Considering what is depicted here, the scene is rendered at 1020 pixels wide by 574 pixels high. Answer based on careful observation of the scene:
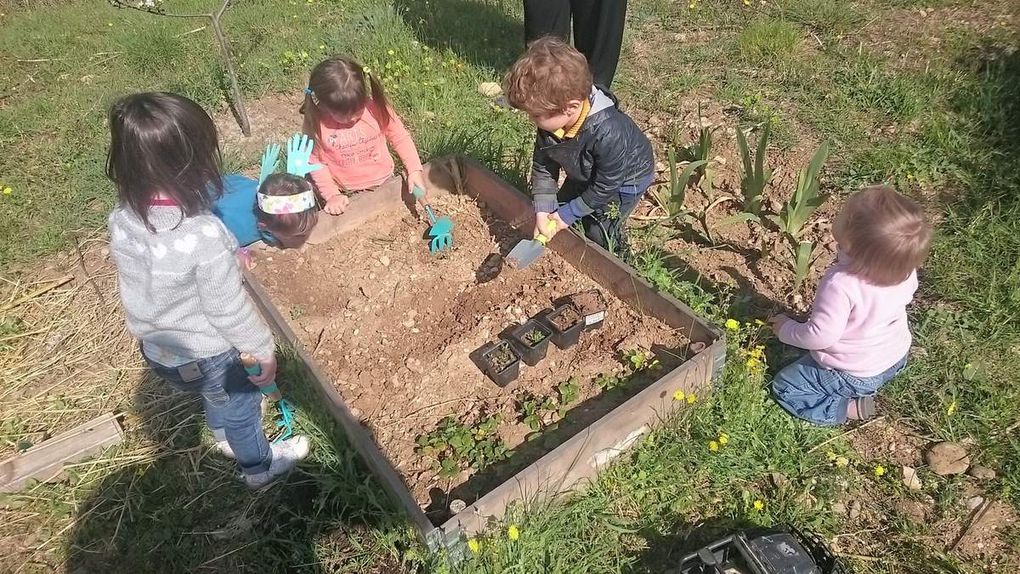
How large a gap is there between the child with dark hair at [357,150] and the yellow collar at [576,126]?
0.96m

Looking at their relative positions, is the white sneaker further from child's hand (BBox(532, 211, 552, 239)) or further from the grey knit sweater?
child's hand (BBox(532, 211, 552, 239))

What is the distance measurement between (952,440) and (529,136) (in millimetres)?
2764

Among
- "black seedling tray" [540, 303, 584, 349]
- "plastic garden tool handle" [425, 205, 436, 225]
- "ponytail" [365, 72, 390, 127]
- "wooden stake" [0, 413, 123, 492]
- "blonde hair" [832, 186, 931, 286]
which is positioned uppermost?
"blonde hair" [832, 186, 931, 286]

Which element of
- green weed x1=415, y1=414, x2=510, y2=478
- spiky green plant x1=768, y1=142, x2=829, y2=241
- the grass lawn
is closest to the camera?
the grass lawn

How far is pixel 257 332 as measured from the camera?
6.70 ft

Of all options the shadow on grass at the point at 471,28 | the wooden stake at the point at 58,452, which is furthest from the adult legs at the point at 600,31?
the wooden stake at the point at 58,452

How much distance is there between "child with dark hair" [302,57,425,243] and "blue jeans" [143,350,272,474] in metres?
1.32

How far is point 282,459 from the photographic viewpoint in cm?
254

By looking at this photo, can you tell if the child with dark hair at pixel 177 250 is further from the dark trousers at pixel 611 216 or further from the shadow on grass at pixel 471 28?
the shadow on grass at pixel 471 28

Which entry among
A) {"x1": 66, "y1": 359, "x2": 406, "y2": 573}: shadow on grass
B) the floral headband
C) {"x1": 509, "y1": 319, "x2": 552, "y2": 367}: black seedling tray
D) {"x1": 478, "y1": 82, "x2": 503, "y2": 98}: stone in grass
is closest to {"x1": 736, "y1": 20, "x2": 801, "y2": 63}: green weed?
{"x1": 478, "y1": 82, "x2": 503, "y2": 98}: stone in grass

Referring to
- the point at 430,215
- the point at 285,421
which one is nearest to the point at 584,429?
the point at 285,421

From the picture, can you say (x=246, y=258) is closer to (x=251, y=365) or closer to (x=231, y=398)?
(x=231, y=398)

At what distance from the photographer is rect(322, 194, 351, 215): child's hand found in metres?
3.40

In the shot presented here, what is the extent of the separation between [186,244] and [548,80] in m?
1.46
